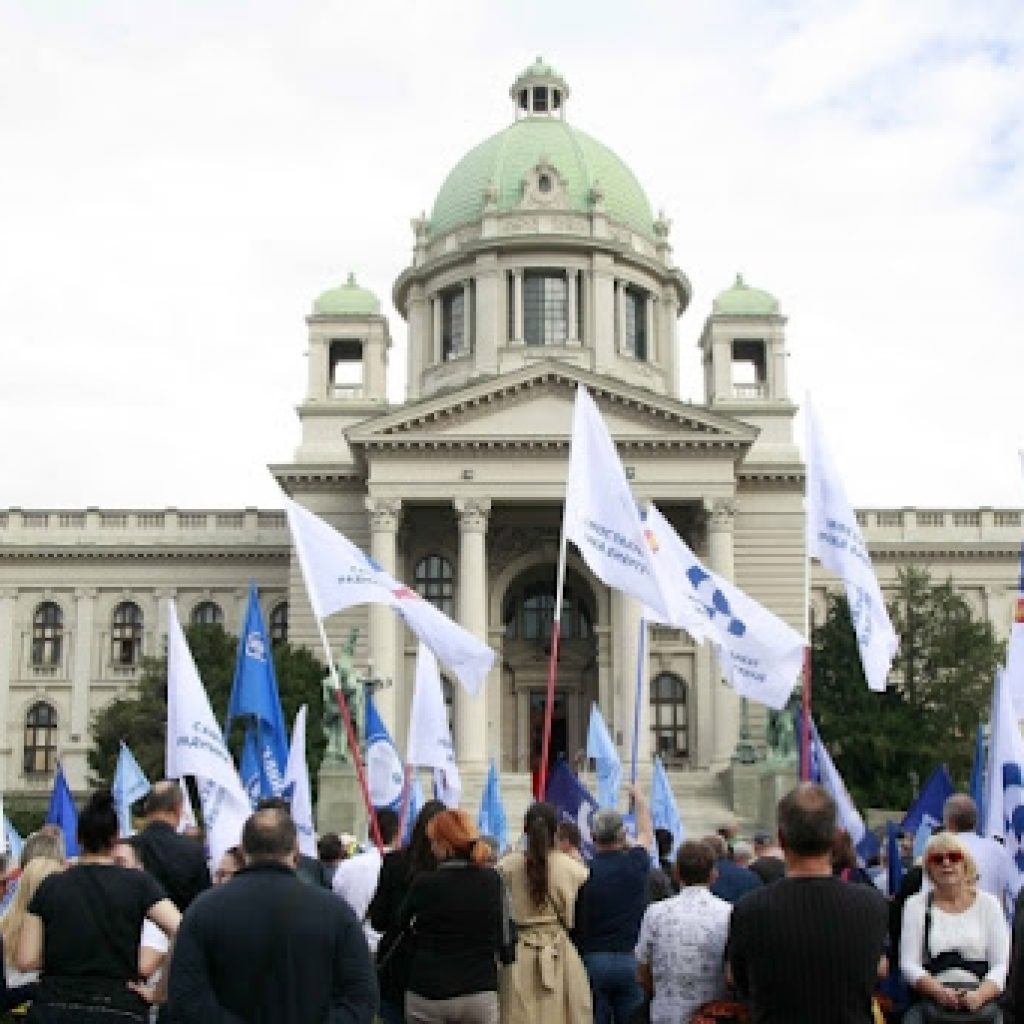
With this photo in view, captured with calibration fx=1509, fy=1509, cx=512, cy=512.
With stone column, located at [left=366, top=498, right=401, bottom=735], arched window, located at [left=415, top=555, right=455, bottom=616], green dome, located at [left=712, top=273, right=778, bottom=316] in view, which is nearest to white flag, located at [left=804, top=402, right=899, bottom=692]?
stone column, located at [left=366, top=498, right=401, bottom=735]

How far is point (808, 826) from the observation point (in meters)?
5.36

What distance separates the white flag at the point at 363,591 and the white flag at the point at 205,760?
4.96ft

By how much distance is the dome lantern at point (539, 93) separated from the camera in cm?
6203

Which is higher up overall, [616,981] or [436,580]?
[436,580]

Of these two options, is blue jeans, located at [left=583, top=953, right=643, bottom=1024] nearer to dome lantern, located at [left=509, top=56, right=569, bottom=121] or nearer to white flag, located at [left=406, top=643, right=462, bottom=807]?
white flag, located at [left=406, top=643, right=462, bottom=807]

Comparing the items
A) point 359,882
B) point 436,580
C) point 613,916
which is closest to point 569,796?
point 359,882

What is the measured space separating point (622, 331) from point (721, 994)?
158 ft

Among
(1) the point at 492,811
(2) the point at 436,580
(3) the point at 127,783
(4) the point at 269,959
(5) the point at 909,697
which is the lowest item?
(4) the point at 269,959

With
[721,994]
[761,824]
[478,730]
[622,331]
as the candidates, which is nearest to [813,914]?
[721,994]

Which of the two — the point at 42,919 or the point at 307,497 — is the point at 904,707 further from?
the point at 42,919

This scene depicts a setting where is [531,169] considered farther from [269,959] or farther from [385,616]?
[269,959]

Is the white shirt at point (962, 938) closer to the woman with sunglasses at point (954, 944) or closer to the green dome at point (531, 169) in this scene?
the woman with sunglasses at point (954, 944)

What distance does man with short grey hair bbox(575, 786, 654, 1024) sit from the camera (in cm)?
852

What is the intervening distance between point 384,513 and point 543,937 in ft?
117
